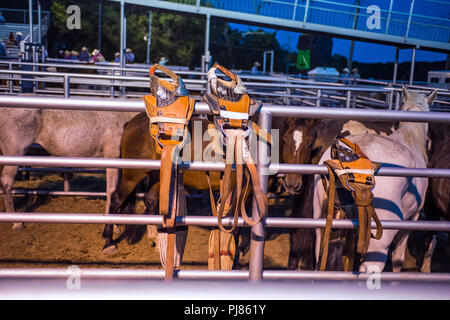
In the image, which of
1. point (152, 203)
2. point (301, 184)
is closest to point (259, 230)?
point (301, 184)

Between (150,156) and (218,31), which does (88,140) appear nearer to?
(150,156)

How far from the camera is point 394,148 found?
2.46 metres

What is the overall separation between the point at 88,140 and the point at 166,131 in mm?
3574

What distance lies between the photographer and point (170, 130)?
68.6 inches

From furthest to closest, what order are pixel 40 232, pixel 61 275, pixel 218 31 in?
1. pixel 218 31
2. pixel 40 232
3. pixel 61 275

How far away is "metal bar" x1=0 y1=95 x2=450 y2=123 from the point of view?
1682mm

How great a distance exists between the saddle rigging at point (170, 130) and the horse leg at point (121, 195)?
2.66m

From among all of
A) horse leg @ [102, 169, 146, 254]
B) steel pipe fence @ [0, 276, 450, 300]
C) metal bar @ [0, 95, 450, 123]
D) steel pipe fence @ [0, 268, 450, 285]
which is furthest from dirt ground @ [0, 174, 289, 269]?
steel pipe fence @ [0, 276, 450, 300]

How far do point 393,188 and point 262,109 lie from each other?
1.05 metres

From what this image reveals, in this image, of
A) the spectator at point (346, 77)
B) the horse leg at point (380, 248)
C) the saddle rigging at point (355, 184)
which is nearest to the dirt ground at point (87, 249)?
the horse leg at point (380, 248)

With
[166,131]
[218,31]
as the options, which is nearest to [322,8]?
[166,131]

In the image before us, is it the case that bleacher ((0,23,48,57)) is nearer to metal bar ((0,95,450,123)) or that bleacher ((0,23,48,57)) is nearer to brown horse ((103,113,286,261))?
brown horse ((103,113,286,261))

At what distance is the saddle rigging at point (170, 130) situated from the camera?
1670 mm
